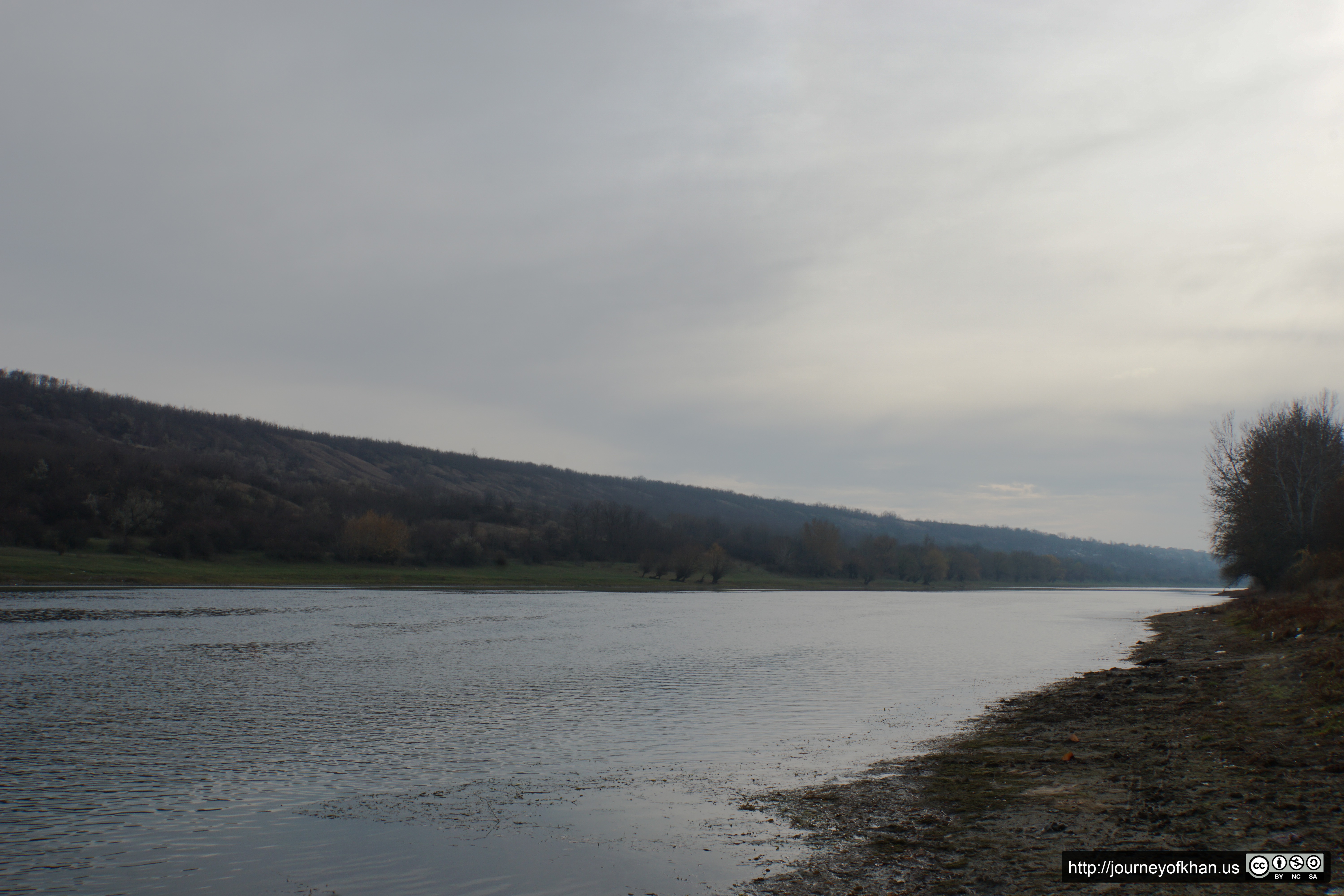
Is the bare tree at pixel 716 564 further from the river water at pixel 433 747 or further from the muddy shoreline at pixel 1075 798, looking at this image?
the muddy shoreline at pixel 1075 798

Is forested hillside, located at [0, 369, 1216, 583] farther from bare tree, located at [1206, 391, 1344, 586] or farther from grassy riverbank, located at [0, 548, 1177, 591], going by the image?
bare tree, located at [1206, 391, 1344, 586]

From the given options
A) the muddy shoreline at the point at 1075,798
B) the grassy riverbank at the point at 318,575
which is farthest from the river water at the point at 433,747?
the grassy riverbank at the point at 318,575

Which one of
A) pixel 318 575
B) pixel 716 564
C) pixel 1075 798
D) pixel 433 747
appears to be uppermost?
pixel 1075 798

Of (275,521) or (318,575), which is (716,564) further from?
(275,521)

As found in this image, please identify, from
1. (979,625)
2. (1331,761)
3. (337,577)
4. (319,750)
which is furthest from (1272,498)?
(337,577)

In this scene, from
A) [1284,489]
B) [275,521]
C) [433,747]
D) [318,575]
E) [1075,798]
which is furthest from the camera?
[275,521]

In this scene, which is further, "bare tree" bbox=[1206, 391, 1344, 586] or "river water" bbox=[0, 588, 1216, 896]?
"bare tree" bbox=[1206, 391, 1344, 586]

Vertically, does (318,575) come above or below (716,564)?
below

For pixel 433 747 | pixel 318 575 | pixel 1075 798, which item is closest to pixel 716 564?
pixel 318 575

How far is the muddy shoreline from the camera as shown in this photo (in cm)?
923

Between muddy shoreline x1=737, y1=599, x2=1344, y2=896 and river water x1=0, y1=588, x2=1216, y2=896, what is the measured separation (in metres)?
1.04

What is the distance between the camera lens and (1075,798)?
12.1 meters

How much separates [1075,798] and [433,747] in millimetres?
12292

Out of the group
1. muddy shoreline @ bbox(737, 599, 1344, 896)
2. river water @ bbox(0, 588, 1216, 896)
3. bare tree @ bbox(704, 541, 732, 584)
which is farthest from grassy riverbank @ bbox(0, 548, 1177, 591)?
muddy shoreline @ bbox(737, 599, 1344, 896)
